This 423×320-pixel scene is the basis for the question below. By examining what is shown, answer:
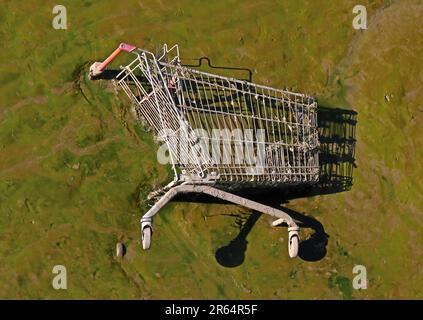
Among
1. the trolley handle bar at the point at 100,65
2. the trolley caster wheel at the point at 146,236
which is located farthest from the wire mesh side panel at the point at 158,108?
the trolley caster wheel at the point at 146,236

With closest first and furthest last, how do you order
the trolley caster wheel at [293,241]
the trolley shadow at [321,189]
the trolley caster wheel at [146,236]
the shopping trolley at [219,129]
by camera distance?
the trolley caster wheel at [146,236], the shopping trolley at [219,129], the trolley caster wheel at [293,241], the trolley shadow at [321,189]

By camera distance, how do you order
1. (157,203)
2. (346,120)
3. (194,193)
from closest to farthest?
(157,203), (194,193), (346,120)

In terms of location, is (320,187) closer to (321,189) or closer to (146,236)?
(321,189)

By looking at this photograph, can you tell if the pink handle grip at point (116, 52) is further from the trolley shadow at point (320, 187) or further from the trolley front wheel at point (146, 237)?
the trolley front wheel at point (146, 237)

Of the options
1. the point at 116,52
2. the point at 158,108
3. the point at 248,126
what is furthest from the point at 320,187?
the point at 116,52

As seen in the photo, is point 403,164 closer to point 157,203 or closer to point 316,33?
point 316,33

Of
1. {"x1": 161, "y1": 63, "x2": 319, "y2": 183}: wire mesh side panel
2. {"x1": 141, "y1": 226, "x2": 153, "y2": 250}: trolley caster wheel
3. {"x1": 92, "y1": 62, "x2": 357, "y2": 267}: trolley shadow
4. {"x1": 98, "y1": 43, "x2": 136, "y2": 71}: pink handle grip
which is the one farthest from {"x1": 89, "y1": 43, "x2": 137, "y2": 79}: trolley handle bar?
{"x1": 141, "y1": 226, "x2": 153, "y2": 250}: trolley caster wheel
